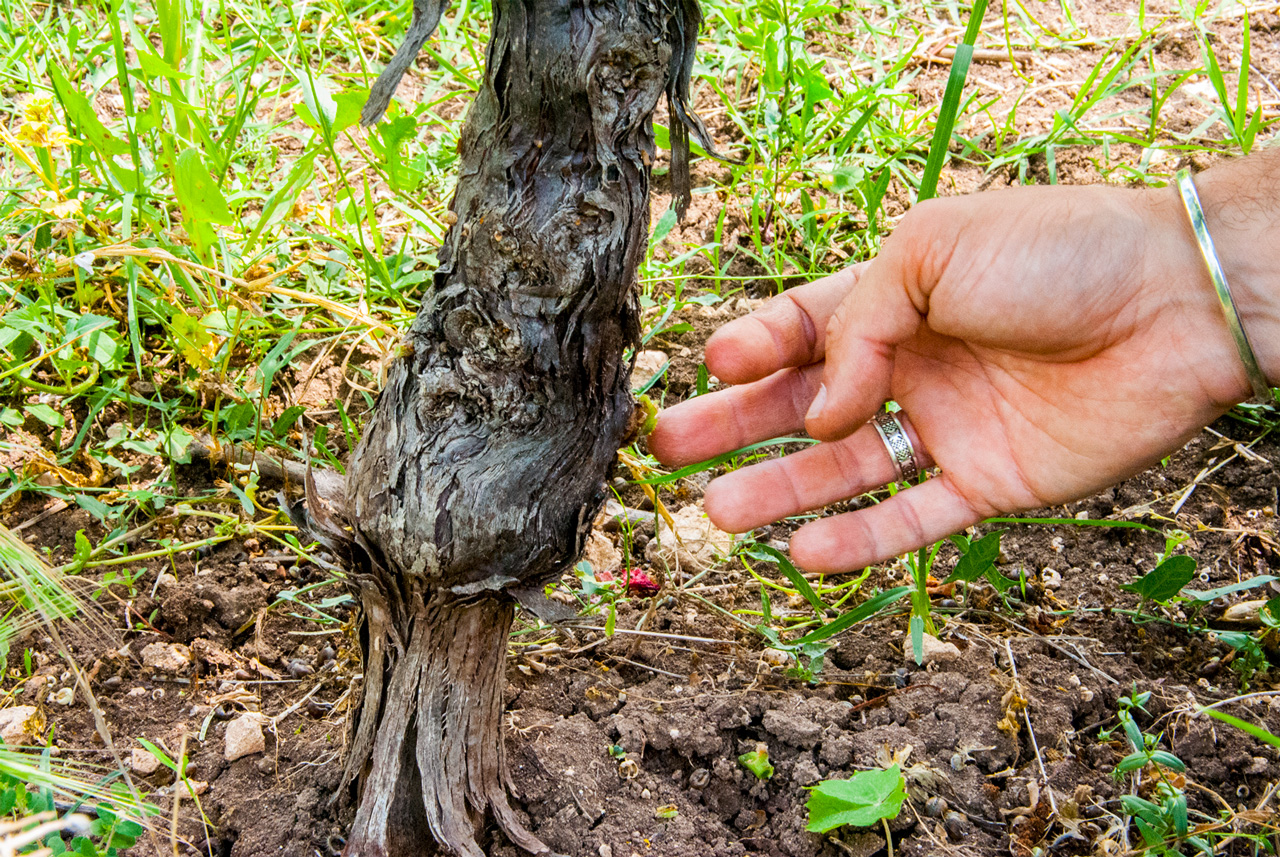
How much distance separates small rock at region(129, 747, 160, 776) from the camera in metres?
1.56

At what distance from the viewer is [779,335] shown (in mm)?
1793

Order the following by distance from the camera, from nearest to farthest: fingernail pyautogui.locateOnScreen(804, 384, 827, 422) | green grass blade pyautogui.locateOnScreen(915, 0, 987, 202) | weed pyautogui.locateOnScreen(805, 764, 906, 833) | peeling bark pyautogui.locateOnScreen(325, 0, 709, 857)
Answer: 1. peeling bark pyautogui.locateOnScreen(325, 0, 709, 857)
2. weed pyautogui.locateOnScreen(805, 764, 906, 833)
3. green grass blade pyautogui.locateOnScreen(915, 0, 987, 202)
4. fingernail pyautogui.locateOnScreen(804, 384, 827, 422)

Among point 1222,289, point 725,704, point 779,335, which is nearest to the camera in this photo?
point 1222,289

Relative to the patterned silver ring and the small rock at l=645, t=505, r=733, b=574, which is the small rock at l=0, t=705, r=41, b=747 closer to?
the small rock at l=645, t=505, r=733, b=574

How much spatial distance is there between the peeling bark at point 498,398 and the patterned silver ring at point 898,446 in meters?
0.65

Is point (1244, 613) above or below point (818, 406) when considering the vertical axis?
below

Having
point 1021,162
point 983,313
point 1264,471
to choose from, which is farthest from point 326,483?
point 1021,162

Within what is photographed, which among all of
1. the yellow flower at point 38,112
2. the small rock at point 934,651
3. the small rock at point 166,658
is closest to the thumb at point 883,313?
the small rock at point 934,651

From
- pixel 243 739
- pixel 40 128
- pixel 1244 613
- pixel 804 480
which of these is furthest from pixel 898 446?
pixel 40 128

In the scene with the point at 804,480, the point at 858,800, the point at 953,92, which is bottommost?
the point at 858,800

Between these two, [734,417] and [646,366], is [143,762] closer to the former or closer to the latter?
[734,417]

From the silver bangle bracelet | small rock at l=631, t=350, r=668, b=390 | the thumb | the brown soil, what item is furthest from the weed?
small rock at l=631, t=350, r=668, b=390

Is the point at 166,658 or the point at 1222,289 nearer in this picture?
the point at 1222,289

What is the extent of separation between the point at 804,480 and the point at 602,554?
1.70 ft
